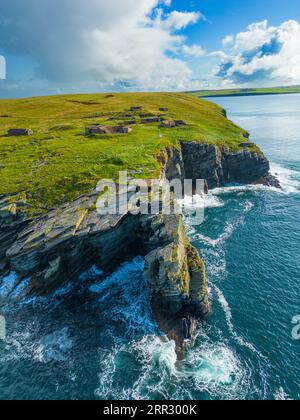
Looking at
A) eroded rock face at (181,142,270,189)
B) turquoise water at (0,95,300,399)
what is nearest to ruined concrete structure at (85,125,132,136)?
eroded rock face at (181,142,270,189)

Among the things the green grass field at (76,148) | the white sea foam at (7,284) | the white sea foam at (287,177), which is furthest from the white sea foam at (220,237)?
the white sea foam at (7,284)

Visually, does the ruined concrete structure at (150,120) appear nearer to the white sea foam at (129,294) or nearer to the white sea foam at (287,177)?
the white sea foam at (287,177)

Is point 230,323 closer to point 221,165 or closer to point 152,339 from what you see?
point 152,339

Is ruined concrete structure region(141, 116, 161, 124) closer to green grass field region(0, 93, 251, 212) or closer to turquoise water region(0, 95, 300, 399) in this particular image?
green grass field region(0, 93, 251, 212)

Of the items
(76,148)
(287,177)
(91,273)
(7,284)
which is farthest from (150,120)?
(7,284)

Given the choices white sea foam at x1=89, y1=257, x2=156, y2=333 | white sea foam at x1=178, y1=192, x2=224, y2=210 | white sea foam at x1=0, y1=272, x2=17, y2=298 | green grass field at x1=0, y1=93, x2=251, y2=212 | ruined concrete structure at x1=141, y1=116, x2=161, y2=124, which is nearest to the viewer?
white sea foam at x1=89, y1=257, x2=156, y2=333

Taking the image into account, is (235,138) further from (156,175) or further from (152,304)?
(152,304)
